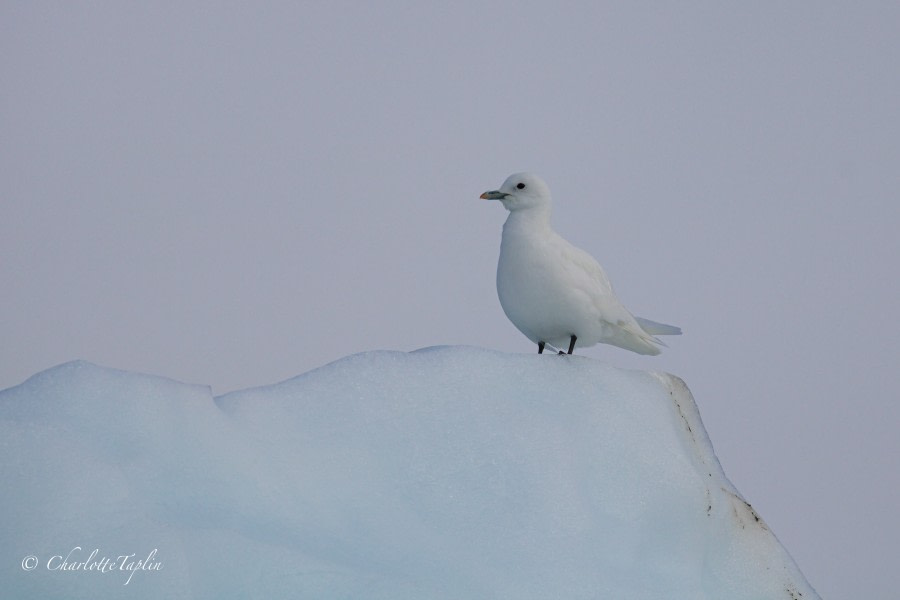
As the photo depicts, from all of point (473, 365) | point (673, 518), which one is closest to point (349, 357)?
point (473, 365)

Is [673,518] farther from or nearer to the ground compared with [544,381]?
nearer to the ground

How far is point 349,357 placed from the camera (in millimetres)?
3811

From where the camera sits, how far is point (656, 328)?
496cm

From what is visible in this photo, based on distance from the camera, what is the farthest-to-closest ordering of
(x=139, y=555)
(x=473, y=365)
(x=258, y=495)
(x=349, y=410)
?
(x=473, y=365) → (x=349, y=410) → (x=258, y=495) → (x=139, y=555)

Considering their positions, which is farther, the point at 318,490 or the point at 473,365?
the point at 473,365

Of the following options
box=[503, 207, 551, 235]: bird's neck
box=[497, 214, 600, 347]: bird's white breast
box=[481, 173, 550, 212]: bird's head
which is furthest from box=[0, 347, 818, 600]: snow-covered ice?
box=[481, 173, 550, 212]: bird's head

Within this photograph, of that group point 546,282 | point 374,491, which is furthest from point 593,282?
point 374,491

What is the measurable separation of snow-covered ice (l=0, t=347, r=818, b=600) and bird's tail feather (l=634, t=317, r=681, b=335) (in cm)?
88

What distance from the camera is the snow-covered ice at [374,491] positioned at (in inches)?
125

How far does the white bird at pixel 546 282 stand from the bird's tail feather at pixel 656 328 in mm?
188

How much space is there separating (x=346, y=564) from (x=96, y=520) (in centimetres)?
83

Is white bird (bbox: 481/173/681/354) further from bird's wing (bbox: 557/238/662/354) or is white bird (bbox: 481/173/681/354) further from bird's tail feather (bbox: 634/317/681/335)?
bird's tail feather (bbox: 634/317/681/335)

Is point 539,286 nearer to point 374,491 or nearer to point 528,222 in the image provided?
point 528,222

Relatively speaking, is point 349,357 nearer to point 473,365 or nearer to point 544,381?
point 473,365
